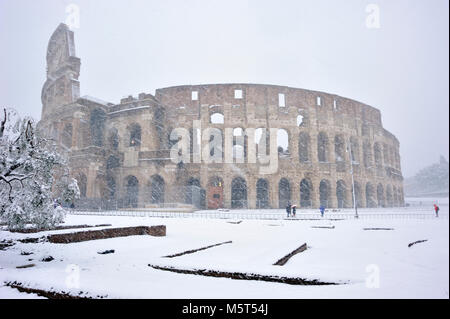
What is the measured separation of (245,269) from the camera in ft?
14.1

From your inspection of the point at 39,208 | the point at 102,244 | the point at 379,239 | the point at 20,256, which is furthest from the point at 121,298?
the point at 379,239

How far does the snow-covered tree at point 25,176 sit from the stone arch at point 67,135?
27.0 m

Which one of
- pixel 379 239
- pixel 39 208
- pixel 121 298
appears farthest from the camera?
pixel 379 239

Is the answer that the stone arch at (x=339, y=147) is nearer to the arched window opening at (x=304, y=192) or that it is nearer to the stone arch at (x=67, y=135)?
the arched window opening at (x=304, y=192)

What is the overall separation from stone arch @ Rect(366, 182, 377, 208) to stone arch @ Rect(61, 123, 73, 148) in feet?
113

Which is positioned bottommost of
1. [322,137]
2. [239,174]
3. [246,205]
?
[246,205]

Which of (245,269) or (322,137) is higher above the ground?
(322,137)

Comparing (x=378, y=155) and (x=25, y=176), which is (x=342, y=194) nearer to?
(x=378, y=155)

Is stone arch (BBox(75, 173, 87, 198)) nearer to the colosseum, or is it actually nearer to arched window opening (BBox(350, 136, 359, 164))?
the colosseum

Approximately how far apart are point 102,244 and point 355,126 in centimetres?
3249

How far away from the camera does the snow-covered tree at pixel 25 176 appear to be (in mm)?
4848

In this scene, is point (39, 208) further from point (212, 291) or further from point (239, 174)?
point (239, 174)

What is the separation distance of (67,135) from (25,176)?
2851cm

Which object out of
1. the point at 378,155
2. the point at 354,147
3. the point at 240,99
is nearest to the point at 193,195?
the point at 240,99
